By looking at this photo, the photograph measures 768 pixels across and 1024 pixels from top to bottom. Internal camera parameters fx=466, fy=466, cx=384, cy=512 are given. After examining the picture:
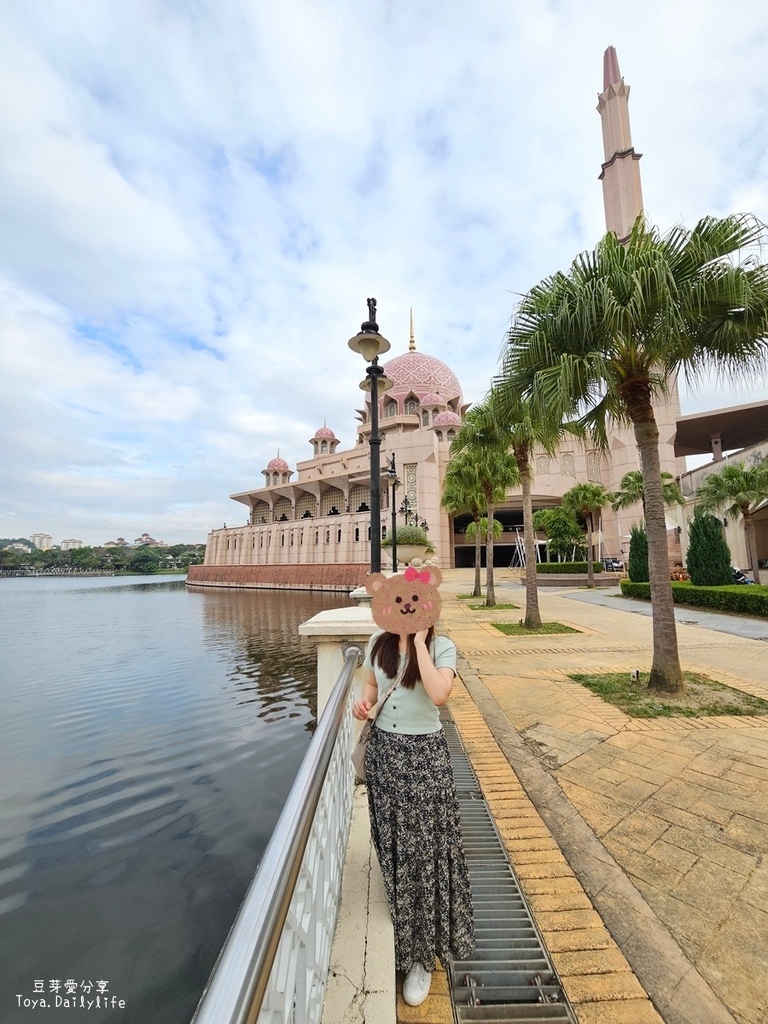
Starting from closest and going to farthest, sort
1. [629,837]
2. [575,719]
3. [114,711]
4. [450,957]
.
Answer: [450,957]
[629,837]
[575,719]
[114,711]

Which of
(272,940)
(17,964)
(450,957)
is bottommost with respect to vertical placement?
(17,964)

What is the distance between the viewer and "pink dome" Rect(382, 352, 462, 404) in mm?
53250

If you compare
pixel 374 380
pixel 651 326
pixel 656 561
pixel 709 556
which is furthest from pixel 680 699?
pixel 709 556

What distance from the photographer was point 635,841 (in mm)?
2973

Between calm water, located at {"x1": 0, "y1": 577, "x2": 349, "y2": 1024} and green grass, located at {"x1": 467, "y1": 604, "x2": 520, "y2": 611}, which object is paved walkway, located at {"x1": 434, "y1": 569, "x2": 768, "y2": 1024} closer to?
calm water, located at {"x1": 0, "y1": 577, "x2": 349, "y2": 1024}

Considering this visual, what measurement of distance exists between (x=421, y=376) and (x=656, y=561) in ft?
166

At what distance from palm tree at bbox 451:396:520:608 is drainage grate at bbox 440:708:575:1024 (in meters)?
10.7

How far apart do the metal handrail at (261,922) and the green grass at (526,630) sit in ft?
32.2

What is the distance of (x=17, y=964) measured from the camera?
356 centimetres

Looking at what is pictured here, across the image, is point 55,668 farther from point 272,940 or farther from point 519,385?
point 272,940

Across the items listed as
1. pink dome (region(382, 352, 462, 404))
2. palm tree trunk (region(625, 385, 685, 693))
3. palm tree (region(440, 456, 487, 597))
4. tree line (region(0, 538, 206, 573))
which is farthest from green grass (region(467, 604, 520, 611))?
tree line (region(0, 538, 206, 573))

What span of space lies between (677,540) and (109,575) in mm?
129989

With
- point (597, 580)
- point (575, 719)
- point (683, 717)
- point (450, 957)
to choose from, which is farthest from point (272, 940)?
point (597, 580)

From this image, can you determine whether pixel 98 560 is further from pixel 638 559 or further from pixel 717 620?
pixel 717 620
